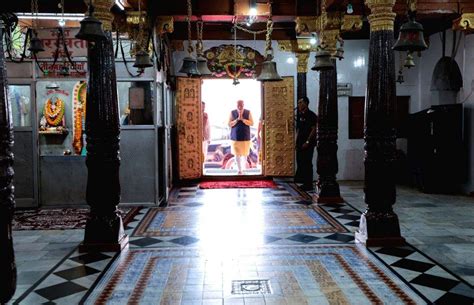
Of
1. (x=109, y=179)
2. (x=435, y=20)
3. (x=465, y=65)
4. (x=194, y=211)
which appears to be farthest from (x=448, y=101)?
(x=109, y=179)

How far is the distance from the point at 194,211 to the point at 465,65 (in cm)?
629

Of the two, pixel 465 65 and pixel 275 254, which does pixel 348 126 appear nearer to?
pixel 465 65

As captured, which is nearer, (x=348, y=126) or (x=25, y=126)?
(x=25, y=126)

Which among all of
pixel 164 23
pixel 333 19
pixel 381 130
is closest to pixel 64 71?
pixel 164 23

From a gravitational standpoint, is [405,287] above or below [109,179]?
below

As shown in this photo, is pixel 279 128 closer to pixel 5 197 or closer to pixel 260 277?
pixel 260 277

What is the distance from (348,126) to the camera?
12008 mm

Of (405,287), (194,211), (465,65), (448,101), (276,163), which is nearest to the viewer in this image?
(405,287)

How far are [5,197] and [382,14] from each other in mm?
4491

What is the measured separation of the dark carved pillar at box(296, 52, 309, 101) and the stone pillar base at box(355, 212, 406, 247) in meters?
6.16

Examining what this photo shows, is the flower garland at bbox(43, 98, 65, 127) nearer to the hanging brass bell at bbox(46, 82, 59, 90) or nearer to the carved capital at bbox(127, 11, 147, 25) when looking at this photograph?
the hanging brass bell at bbox(46, 82, 59, 90)

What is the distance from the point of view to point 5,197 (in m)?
2.56

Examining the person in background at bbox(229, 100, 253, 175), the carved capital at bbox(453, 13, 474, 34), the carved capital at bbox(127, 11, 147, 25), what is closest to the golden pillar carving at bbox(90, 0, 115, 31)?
the carved capital at bbox(127, 11, 147, 25)

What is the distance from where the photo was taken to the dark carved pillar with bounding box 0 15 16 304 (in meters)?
2.54
